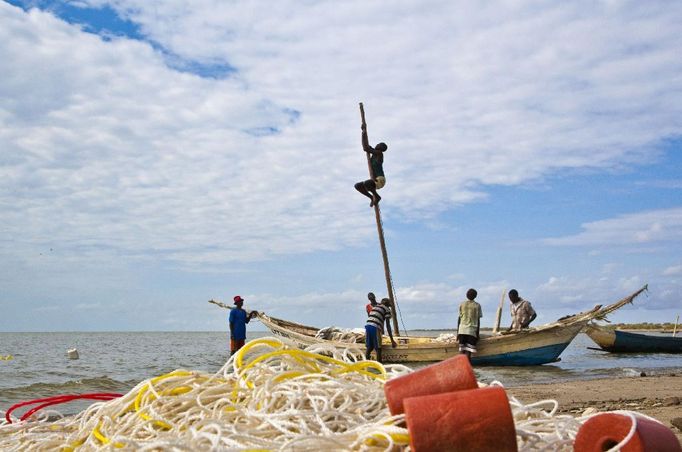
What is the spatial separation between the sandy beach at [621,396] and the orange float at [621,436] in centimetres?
234

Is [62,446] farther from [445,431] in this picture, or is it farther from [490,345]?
[490,345]

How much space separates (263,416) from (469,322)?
1064 centimetres

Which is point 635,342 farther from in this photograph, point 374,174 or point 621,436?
point 621,436

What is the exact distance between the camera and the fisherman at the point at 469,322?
12383mm

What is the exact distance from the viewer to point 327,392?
2.77 meters

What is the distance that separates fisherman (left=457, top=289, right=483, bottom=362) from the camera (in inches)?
488

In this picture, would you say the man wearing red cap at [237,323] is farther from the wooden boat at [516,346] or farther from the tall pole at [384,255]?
the tall pole at [384,255]

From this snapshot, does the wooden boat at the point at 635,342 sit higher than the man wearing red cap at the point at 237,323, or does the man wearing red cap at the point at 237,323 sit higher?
the man wearing red cap at the point at 237,323

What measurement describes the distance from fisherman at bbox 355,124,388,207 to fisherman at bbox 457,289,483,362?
4341mm

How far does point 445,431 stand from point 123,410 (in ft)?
5.58

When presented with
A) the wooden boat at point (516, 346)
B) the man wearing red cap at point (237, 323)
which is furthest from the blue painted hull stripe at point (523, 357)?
the man wearing red cap at point (237, 323)

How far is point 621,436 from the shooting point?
2.19m

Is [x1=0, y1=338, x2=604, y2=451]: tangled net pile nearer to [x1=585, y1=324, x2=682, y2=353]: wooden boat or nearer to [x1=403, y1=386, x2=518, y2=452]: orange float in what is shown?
[x1=403, y1=386, x2=518, y2=452]: orange float

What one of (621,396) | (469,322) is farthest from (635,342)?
(621,396)
